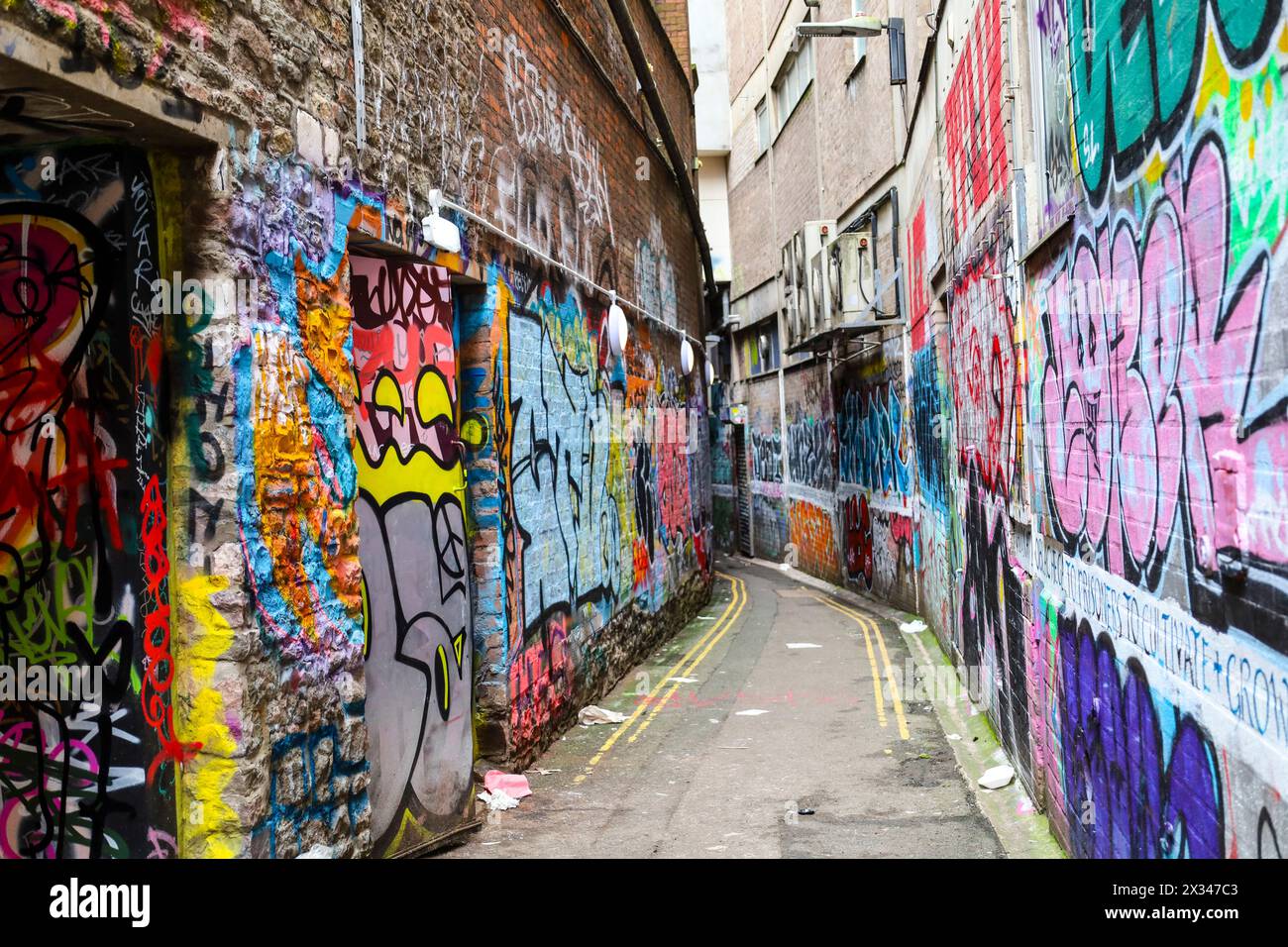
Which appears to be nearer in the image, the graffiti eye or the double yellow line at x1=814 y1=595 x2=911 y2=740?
the graffiti eye

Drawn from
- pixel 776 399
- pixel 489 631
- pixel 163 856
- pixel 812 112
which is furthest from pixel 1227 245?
pixel 776 399

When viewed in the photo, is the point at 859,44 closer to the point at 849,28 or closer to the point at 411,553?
the point at 849,28

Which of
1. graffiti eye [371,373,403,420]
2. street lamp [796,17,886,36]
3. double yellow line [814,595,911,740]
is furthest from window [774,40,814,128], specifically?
graffiti eye [371,373,403,420]

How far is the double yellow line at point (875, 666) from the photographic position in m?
8.38

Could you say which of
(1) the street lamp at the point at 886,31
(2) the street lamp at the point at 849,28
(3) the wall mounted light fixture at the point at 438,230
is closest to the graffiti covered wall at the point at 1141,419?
(3) the wall mounted light fixture at the point at 438,230

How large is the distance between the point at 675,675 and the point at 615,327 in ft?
11.1

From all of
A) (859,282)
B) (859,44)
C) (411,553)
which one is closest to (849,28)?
(859,44)

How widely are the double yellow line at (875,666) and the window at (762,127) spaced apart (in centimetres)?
1215

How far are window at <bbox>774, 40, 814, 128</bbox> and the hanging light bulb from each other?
36.2 feet

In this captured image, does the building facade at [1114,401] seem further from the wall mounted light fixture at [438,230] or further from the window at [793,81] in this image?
the window at [793,81]

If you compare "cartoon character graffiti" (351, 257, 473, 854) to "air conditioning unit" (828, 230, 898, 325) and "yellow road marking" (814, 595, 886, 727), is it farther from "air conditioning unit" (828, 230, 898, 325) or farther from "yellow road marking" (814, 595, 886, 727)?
"air conditioning unit" (828, 230, 898, 325)

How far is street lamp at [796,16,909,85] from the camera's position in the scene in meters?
12.9
